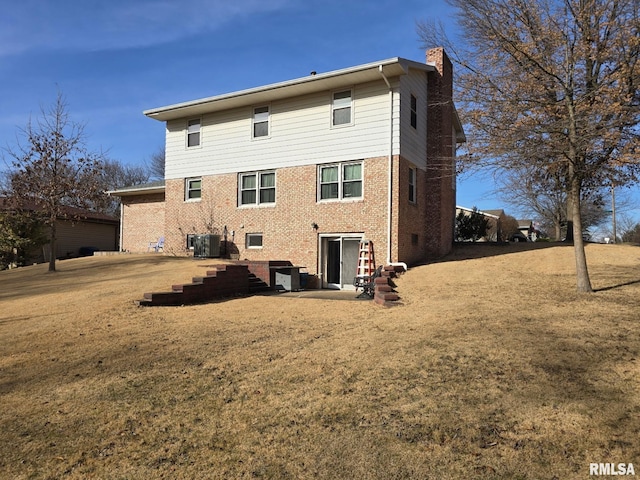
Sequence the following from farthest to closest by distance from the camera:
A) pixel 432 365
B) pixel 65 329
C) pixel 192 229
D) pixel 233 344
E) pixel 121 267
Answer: pixel 192 229 → pixel 121 267 → pixel 65 329 → pixel 233 344 → pixel 432 365

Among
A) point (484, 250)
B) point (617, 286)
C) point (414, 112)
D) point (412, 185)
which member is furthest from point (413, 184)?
point (617, 286)

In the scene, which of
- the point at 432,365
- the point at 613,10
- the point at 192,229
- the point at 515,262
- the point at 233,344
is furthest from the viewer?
the point at 192,229

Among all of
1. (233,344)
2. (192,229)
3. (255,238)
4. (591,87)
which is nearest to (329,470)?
(233,344)

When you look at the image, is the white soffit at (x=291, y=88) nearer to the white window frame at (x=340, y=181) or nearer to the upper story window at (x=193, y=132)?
the upper story window at (x=193, y=132)

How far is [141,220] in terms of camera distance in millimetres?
23609

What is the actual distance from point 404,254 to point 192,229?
9288 millimetres

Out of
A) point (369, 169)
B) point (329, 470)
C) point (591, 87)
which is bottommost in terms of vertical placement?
point (329, 470)

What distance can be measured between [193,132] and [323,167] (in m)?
6.73

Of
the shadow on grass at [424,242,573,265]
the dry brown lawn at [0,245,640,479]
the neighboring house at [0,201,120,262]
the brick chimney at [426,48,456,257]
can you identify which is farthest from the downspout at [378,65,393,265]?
the neighboring house at [0,201,120,262]

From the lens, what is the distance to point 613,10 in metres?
9.20

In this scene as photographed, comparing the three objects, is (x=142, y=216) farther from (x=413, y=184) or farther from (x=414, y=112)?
(x=414, y=112)

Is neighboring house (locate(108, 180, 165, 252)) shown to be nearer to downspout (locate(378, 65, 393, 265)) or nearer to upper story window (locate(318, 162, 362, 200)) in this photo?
upper story window (locate(318, 162, 362, 200))

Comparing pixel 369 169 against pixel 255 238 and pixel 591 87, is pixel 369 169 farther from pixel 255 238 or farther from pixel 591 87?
pixel 591 87

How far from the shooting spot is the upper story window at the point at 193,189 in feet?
60.4
